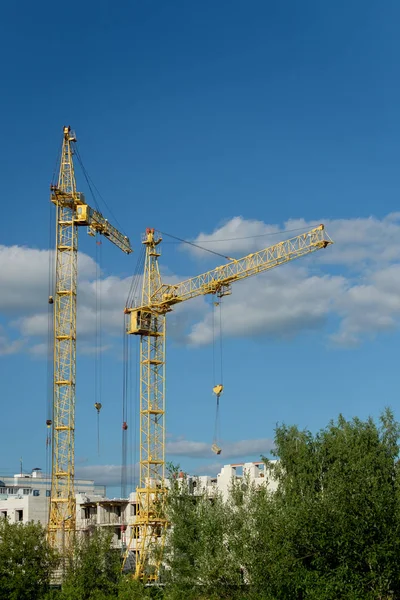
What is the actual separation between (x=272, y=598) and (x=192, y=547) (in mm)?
11107

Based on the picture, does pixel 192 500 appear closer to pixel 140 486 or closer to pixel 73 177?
pixel 140 486

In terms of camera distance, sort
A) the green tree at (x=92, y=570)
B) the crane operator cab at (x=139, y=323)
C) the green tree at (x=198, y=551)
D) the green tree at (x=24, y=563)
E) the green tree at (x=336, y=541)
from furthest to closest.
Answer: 1. the crane operator cab at (x=139, y=323)
2. the green tree at (x=24, y=563)
3. the green tree at (x=92, y=570)
4. the green tree at (x=198, y=551)
5. the green tree at (x=336, y=541)

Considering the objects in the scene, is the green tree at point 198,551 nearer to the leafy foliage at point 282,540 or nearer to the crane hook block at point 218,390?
the leafy foliage at point 282,540

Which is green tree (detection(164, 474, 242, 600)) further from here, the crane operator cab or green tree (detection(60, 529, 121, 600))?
the crane operator cab

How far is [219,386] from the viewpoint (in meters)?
107

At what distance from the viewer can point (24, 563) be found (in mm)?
82125

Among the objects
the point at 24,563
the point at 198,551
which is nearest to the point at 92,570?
the point at 24,563

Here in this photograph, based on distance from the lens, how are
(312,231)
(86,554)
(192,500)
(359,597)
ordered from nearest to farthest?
(359,597), (192,500), (86,554), (312,231)

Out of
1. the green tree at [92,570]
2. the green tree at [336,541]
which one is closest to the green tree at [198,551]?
the green tree at [336,541]

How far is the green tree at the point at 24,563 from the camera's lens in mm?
79125

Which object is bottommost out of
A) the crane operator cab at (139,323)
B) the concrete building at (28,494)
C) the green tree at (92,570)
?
the green tree at (92,570)

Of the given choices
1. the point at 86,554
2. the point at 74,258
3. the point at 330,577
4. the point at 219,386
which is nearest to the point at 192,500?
the point at 86,554

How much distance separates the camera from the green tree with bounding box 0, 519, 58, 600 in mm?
79125

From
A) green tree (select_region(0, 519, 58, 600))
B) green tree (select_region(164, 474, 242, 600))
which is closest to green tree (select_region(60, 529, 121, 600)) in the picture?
green tree (select_region(0, 519, 58, 600))
